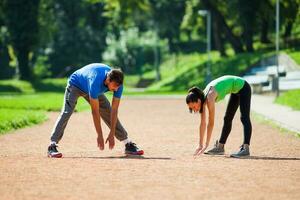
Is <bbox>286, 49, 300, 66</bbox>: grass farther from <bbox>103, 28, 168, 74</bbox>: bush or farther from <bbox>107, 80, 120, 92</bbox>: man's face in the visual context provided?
<bbox>107, 80, 120, 92</bbox>: man's face

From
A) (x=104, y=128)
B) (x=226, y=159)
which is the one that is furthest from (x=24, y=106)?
(x=226, y=159)

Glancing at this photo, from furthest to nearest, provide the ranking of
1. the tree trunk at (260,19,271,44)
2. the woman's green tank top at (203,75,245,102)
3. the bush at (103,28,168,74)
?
1. the bush at (103,28,168,74)
2. the tree trunk at (260,19,271,44)
3. the woman's green tank top at (203,75,245,102)

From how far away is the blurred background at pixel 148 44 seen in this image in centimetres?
4688

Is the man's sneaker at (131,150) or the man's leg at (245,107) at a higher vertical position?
the man's leg at (245,107)

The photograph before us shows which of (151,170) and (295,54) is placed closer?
(151,170)

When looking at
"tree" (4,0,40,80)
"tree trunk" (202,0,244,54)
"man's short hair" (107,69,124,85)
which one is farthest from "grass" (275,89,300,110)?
"tree" (4,0,40,80)

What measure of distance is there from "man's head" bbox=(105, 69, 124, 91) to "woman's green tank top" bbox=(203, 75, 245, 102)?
134 centimetres

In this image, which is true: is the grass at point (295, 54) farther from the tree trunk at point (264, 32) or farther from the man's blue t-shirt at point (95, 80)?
the man's blue t-shirt at point (95, 80)

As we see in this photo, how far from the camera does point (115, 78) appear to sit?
10.8m

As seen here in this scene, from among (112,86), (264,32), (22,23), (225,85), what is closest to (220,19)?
(264,32)

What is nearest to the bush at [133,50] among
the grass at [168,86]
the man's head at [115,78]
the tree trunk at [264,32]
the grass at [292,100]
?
the grass at [168,86]

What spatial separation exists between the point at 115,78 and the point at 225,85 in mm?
1752

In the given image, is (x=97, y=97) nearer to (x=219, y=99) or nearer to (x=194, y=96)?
(x=194, y=96)

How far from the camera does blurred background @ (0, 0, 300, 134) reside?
154 ft
